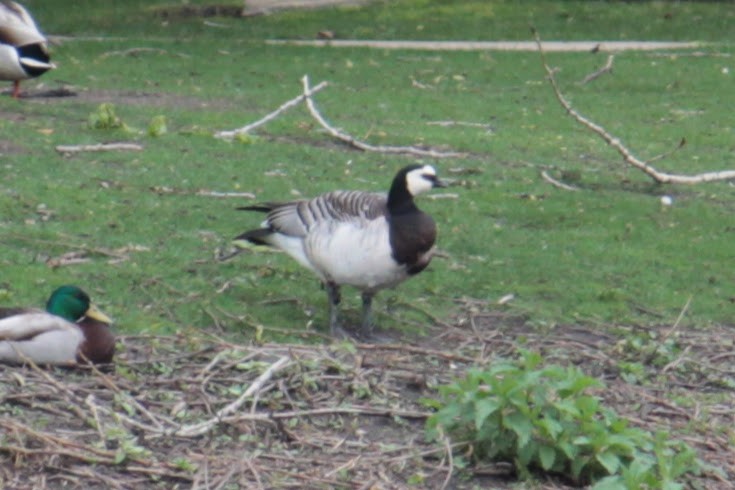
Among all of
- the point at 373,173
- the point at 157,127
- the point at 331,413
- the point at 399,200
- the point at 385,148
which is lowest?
the point at 385,148

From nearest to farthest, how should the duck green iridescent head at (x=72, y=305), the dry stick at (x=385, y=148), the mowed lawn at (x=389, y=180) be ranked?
the duck green iridescent head at (x=72, y=305), the mowed lawn at (x=389, y=180), the dry stick at (x=385, y=148)

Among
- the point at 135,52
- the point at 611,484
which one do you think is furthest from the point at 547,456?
the point at 135,52

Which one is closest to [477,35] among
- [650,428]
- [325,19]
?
[325,19]

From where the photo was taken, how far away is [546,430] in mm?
6715

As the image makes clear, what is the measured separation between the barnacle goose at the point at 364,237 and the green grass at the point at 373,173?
0.39m

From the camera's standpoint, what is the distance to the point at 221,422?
274 inches

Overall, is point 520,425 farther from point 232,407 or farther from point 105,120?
point 105,120

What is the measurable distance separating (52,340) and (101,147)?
5.96 meters

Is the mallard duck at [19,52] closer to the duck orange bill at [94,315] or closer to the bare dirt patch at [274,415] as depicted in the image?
the bare dirt patch at [274,415]

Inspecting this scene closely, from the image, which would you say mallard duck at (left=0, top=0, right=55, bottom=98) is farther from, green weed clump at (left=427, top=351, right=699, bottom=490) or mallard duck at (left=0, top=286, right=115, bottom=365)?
green weed clump at (left=427, top=351, right=699, bottom=490)

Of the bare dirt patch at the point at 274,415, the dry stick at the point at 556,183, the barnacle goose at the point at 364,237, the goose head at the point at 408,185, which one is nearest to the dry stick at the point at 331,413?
the bare dirt patch at the point at 274,415

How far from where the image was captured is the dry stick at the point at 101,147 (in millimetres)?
13172

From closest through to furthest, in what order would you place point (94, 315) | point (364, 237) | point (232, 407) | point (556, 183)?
point (232, 407) < point (94, 315) < point (364, 237) < point (556, 183)

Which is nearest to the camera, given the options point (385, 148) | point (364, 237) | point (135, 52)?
A: point (364, 237)
